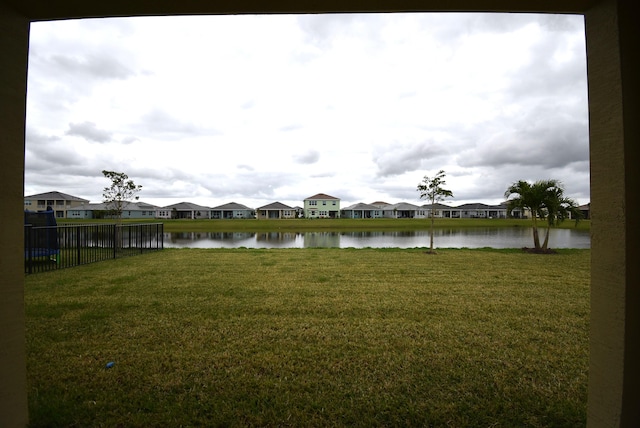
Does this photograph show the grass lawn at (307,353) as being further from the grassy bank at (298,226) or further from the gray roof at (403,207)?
the gray roof at (403,207)

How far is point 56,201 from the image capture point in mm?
64188

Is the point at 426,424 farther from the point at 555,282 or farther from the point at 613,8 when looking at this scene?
the point at 555,282

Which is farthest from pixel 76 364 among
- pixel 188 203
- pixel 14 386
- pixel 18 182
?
pixel 188 203

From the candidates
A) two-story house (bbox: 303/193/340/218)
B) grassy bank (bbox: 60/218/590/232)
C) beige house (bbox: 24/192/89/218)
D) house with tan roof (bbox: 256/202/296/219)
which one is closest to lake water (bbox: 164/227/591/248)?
grassy bank (bbox: 60/218/590/232)

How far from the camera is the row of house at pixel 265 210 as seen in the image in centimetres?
6425

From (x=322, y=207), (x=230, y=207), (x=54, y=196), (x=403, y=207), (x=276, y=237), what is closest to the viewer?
(x=276, y=237)

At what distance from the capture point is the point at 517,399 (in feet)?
8.23

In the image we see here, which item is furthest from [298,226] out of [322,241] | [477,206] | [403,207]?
[477,206]

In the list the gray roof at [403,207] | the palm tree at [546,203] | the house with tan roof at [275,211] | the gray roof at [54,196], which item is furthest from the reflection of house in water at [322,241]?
the gray roof at [54,196]

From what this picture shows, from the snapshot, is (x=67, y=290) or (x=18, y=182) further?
(x=67, y=290)

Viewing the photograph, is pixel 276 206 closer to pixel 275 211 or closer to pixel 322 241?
pixel 275 211

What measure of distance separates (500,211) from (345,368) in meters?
88.0

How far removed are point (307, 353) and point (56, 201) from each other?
275 feet

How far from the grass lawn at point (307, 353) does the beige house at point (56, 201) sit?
242ft
